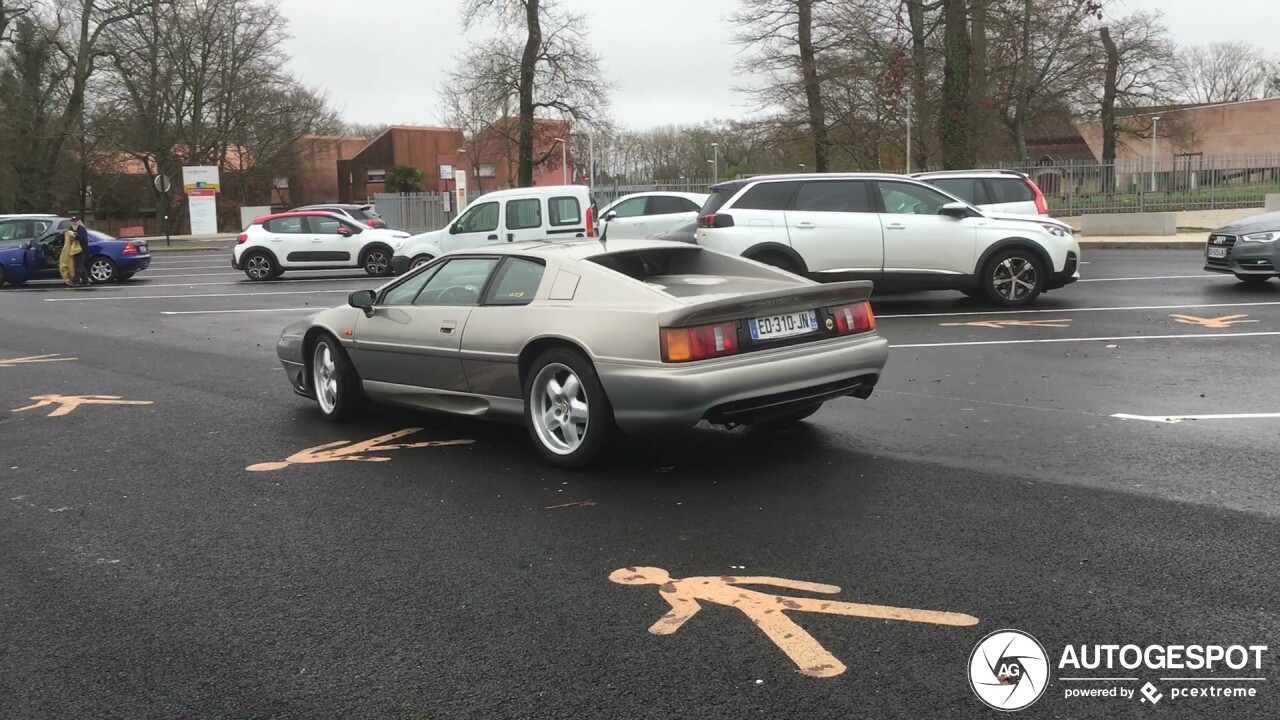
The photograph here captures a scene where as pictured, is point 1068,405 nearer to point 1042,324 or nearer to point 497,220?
point 1042,324

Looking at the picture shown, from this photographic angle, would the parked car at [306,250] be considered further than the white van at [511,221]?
Yes

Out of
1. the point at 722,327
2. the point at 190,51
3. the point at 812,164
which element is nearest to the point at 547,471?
the point at 722,327

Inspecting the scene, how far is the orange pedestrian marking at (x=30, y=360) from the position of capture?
12045 millimetres

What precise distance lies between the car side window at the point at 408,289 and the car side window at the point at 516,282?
750 millimetres

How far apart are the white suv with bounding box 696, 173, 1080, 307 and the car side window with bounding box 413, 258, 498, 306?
660 centimetres

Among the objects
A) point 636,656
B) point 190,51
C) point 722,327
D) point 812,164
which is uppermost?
point 190,51

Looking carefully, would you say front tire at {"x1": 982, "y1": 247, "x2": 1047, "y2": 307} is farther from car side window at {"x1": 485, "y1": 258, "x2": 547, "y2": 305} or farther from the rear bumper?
car side window at {"x1": 485, "y1": 258, "x2": 547, "y2": 305}

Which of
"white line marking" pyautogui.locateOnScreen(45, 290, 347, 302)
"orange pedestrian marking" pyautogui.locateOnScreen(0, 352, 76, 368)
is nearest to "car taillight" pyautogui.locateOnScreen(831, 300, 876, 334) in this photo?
"orange pedestrian marking" pyautogui.locateOnScreen(0, 352, 76, 368)

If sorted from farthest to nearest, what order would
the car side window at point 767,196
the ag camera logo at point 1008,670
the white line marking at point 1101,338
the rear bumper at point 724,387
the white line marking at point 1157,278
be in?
the white line marking at point 1157,278 → the car side window at point 767,196 → the white line marking at point 1101,338 → the rear bumper at point 724,387 → the ag camera logo at point 1008,670

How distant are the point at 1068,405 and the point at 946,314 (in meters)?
5.81

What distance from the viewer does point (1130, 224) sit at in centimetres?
2881

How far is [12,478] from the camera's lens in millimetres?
6711

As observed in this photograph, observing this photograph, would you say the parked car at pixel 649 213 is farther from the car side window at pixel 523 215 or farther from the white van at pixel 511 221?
the car side window at pixel 523 215

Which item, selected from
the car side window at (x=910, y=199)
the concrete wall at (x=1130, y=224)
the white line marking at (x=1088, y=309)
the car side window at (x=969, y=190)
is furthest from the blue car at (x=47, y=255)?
the concrete wall at (x=1130, y=224)
